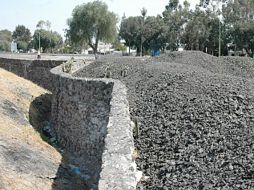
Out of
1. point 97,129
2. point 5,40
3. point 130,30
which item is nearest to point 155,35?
point 130,30

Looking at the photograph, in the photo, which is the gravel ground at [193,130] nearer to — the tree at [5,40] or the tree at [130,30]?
the tree at [130,30]

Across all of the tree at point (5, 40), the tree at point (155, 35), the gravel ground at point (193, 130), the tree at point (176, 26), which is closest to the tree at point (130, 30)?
the tree at point (155, 35)

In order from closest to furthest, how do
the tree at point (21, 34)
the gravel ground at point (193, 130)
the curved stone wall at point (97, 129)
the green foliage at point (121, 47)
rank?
the curved stone wall at point (97, 129) → the gravel ground at point (193, 130) → the green foliage at point (121, 47) → the tree at point (21, 34)

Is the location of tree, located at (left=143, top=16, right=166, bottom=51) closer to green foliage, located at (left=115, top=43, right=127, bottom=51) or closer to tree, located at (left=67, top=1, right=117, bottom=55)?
tree, located at (left=67, top=1, right=117, bottom=55)

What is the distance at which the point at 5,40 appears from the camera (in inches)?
4764

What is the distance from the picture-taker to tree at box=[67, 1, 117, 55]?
61656mm

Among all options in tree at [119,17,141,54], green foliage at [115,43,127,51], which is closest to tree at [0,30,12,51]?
green foliage at [115,43,127,51]

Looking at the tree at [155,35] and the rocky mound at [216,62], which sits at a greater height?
the tree at [155,35]

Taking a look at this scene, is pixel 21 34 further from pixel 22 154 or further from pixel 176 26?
pixel 22 154

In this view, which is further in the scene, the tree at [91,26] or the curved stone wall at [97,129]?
the tree at [91,26]

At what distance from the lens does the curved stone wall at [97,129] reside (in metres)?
7.05

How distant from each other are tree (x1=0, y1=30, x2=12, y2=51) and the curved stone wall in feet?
303

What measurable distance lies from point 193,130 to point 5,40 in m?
117

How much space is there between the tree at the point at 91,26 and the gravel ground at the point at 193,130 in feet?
159
